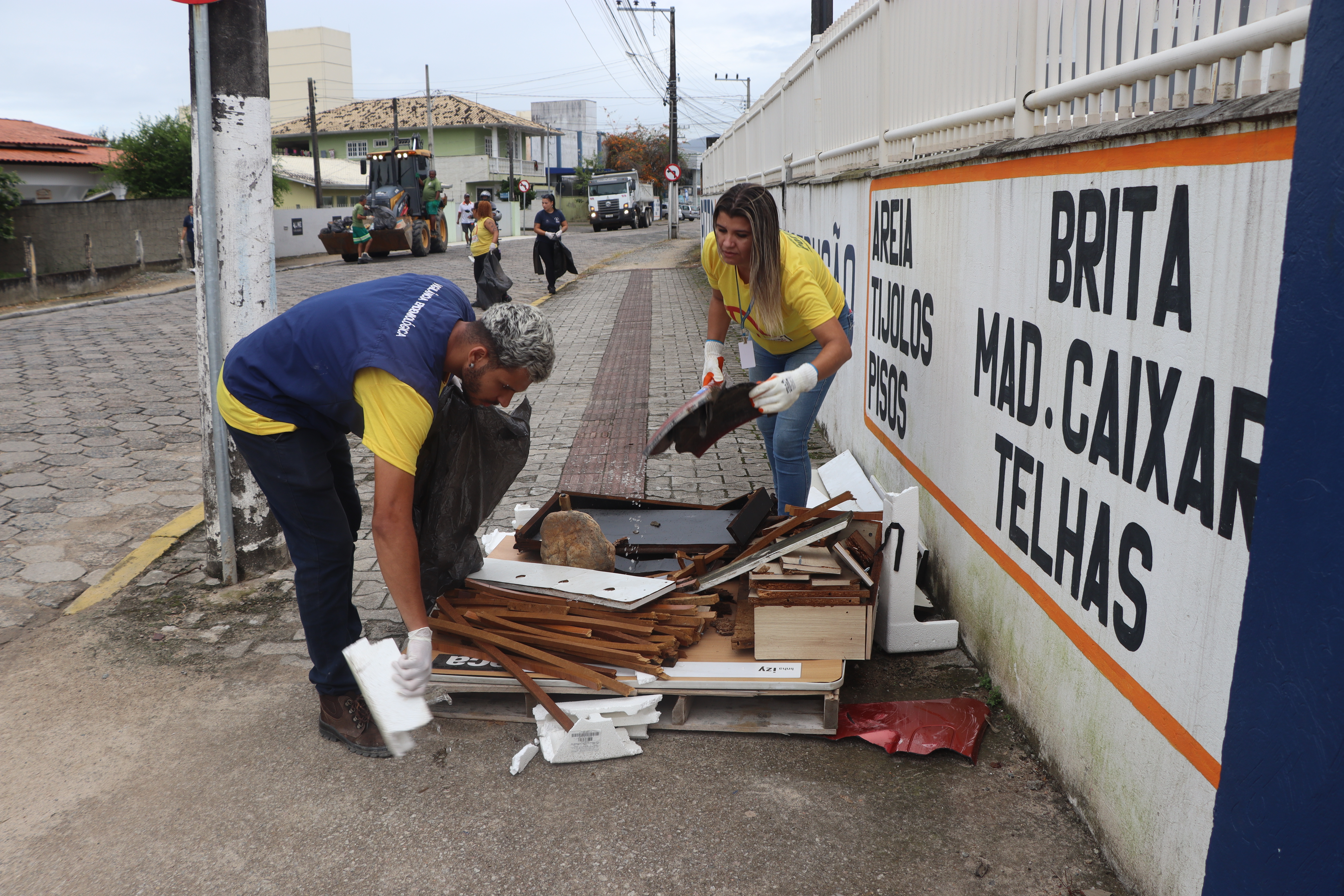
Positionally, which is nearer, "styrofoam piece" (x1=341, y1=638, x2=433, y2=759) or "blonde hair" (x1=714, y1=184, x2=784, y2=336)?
"styrofoam piece" (x1=341, y1=638, x2=433, y2=759)

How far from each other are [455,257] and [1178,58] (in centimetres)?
2905

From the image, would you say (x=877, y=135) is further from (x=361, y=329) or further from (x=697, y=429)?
(x=361, y=329)

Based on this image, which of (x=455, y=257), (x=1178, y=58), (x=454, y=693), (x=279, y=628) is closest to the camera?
(x=1178, y=58)

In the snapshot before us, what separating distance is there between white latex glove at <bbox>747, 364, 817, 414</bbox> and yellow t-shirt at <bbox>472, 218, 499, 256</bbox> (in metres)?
11.0

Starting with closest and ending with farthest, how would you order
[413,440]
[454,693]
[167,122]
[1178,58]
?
[1178,58]
[413,440]
[454,693]
[167,122]

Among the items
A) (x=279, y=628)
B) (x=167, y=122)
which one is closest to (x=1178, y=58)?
(x=279, y=628)

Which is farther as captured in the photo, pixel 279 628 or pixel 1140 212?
pixel 279 628

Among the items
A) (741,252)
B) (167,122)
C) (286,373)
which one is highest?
(167,122)

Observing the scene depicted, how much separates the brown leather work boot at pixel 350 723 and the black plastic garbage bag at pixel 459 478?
46 cm

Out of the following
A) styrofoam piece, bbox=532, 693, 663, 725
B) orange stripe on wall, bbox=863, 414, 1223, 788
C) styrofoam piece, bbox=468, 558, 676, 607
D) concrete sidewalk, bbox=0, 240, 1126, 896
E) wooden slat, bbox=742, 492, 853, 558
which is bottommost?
concrete sidewalk, bbox=0, 240, 1126, 896

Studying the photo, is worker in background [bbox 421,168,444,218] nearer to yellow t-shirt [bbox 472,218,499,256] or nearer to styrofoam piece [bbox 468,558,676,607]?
yellow t-shirt [bbox 472,218,499,256]

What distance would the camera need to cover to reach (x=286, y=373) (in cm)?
292

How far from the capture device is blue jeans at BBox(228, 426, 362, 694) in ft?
9.95

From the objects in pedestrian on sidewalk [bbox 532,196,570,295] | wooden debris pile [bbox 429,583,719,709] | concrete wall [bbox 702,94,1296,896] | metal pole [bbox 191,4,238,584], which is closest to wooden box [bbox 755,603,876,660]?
wooden debris pile [bbox 429,583,719,709]
